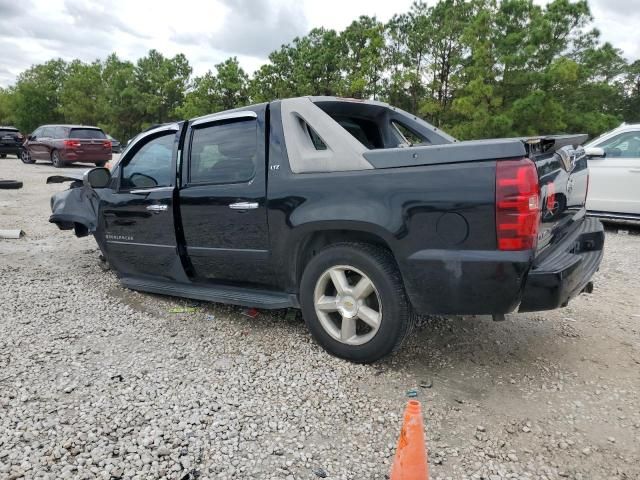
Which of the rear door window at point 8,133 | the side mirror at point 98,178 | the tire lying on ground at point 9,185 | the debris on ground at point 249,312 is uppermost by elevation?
the rear door window at point 8,133

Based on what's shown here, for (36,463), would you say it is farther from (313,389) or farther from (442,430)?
(442,430)

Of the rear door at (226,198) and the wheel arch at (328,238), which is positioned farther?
the rear door at (226,198)

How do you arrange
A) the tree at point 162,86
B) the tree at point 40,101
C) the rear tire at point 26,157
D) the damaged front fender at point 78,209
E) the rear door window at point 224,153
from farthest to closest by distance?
1. the tree at point 40,101
2. the tree at point 162,86
3. the rear tire at point 26,157
4. the damaged front fender at point 78,209
5. the rear door window at point 224,153

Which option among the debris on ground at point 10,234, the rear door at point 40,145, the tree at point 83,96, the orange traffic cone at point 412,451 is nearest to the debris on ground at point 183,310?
the orange traffic cone at point 412,451

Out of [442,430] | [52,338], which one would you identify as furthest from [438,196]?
[52,338]

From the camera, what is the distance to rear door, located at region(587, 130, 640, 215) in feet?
24.7

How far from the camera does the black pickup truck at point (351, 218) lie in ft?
8.47

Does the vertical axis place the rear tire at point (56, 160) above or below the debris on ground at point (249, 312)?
above

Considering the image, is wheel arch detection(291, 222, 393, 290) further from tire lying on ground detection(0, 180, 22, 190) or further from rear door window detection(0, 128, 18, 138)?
rear door window detection(0, 128, 18, 138)

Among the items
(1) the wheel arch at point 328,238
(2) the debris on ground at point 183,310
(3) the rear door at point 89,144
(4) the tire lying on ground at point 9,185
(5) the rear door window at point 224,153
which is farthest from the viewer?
(3) the rear door at point 89,144

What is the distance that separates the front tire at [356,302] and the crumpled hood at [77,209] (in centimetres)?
281

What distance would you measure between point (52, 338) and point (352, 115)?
295cm

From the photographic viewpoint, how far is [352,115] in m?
4.06

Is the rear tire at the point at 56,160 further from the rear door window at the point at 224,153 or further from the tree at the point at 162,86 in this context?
the tree at the point at 162,86
